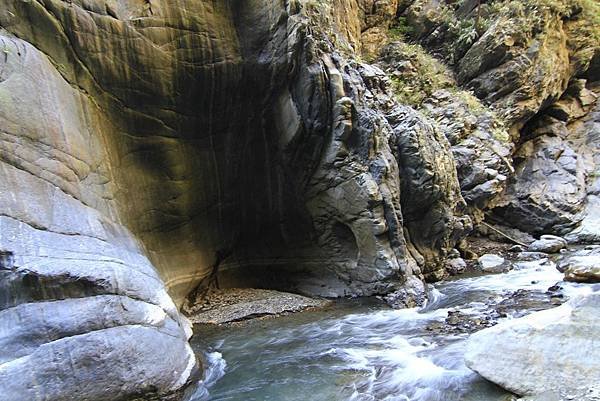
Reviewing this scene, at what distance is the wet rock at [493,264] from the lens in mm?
12644

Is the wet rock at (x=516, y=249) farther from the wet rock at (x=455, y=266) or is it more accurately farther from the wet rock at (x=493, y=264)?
the wet rock at (x=455, y=266)

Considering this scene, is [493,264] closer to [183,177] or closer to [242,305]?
[242,305]

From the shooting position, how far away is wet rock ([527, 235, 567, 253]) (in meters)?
14.7

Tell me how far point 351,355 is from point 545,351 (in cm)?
310

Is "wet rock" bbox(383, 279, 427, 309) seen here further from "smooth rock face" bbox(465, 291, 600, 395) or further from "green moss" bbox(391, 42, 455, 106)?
"green moss" bbox(391, 42, 455, 106)

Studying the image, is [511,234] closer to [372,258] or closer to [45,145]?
[372,258]

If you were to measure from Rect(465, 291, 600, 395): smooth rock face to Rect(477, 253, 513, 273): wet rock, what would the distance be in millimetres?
8366

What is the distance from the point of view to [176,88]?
9.05m

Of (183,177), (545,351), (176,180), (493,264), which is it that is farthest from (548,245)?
(176,180)

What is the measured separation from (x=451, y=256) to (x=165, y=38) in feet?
32.9

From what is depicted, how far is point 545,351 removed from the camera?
436cm

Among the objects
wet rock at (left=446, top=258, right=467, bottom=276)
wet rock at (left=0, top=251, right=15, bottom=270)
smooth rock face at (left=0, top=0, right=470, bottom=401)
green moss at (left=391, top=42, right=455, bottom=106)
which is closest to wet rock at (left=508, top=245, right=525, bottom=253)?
smooth rock face at (left=0, top=0, right=470, bottom=401)

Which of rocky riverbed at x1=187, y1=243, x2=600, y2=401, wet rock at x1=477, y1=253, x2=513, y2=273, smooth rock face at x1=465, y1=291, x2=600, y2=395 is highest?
smooth rock face at x1=465, y1=291, x2=600, y2=395

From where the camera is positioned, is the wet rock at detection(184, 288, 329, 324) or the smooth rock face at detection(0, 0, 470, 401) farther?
the wet rock at detection(184, 288, 329, 324)
